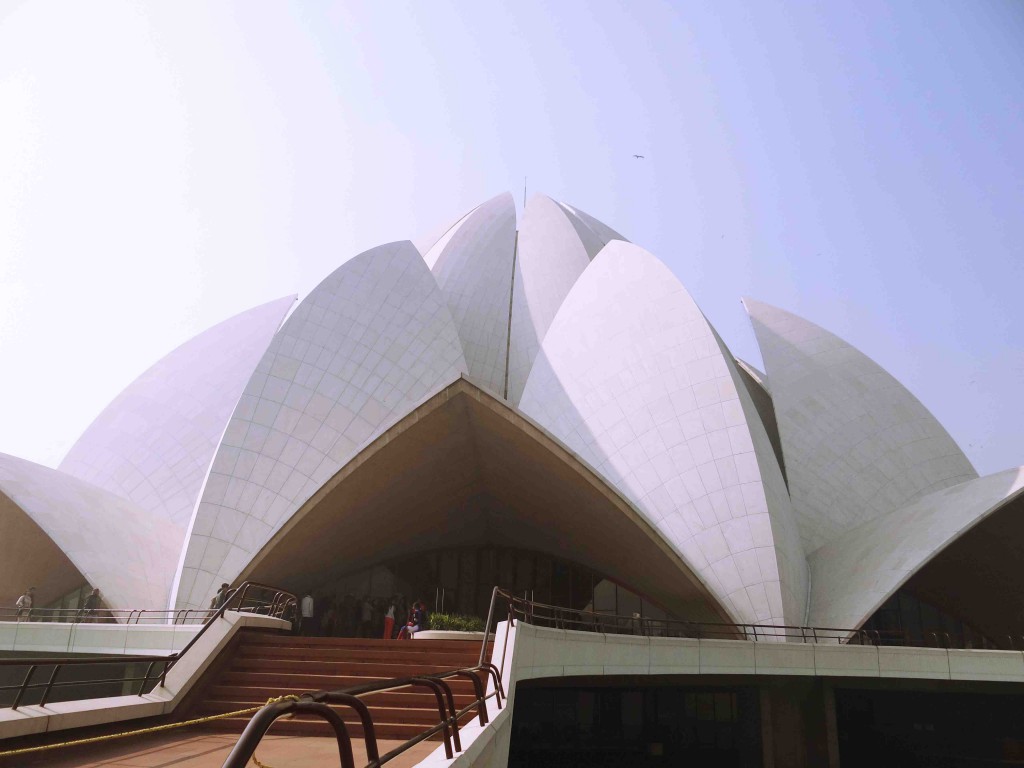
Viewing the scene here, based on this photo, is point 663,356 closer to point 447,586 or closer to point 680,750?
point 680,750

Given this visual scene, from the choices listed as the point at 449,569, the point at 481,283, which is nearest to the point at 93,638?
the point at 449,569

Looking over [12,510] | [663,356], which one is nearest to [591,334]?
[663,356]

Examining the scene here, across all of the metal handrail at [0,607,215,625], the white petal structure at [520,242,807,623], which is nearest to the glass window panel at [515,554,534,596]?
the white petal structure at [520,242,807,623]

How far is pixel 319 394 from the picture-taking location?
1881 centimetres

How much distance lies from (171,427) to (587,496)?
494 inches

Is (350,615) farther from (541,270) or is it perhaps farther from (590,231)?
(590,231)

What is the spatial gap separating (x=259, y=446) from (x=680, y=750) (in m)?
11.4

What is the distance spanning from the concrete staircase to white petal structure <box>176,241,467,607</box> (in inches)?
246

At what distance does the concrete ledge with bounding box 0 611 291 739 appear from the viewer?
5.53 m

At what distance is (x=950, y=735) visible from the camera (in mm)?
18797

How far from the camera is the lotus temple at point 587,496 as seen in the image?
15.8 m

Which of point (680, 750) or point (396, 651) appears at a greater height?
point (396, 651)

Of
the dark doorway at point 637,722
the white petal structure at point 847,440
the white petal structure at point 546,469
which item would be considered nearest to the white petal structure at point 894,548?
the white petal structure at point 546,469

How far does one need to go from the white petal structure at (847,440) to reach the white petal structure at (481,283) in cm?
866
